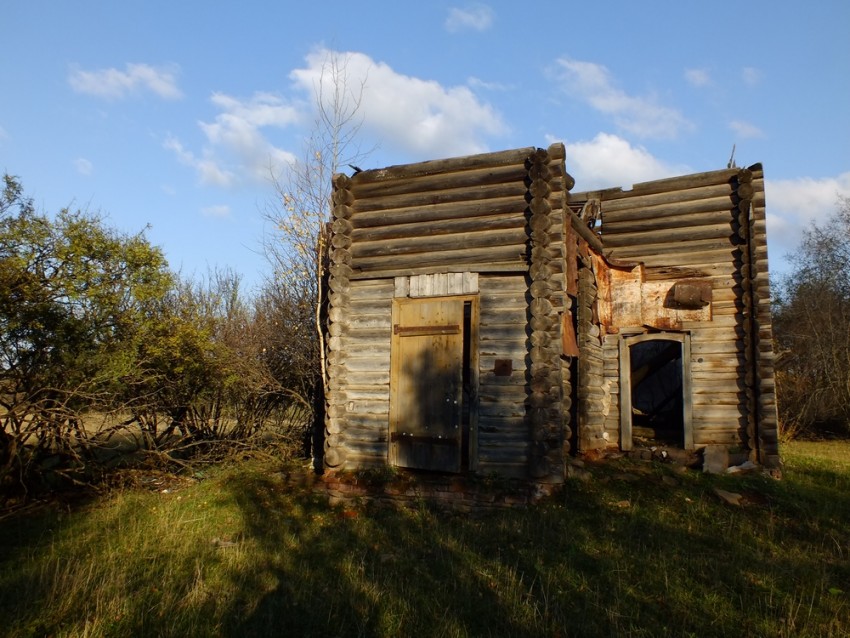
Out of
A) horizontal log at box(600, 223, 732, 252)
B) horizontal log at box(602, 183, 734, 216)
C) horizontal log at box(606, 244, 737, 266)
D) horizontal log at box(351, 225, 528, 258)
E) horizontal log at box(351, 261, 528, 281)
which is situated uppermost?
horizontal log at box(602, 183, 734, 216)

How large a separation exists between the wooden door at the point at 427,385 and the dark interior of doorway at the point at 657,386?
6.03 m

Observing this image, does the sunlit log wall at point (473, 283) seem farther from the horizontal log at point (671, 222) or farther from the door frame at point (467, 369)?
the horizontal log at point (671, 222)

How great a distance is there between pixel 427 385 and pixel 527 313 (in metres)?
1.88

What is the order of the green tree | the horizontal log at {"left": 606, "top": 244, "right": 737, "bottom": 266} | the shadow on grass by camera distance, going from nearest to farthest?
the shadow on grass < the green tree < the horizontal log at {"left": 606, "top": 244, "right": 737, "bottom": 266}

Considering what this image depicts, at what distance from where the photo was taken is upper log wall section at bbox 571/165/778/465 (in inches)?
440

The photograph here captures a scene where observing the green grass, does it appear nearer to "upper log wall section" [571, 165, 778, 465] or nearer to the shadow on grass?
the shadow on grass

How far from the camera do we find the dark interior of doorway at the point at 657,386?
568 inches

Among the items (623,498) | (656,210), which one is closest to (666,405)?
(656,210)

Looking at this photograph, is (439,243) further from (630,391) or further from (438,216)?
(630,391)

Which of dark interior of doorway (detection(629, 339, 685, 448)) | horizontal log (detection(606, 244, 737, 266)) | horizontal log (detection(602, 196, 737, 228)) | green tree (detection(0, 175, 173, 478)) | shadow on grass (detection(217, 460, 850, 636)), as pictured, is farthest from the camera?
dark interior of doorway (detection(629, 339, 685, 448))

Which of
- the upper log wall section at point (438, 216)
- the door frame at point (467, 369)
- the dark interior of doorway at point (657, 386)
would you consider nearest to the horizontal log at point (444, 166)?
the upper log wall section at point (438, 216)

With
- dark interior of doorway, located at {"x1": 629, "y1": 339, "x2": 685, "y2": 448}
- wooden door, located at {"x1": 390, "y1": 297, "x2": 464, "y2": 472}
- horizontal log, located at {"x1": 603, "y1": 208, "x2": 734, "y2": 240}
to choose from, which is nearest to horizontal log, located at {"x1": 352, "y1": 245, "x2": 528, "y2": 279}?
wooden door, located at {"x1": 390, "y1": 297, "x2": 464, "y2": 472}

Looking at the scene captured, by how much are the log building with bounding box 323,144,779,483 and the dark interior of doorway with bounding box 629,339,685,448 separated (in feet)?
5.80

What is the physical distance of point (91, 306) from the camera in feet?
30.2
